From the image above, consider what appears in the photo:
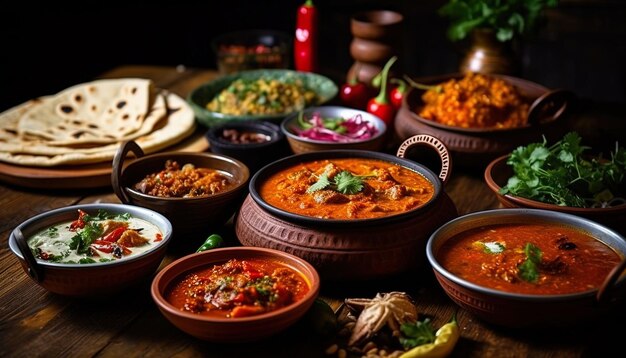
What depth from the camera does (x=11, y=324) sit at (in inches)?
107

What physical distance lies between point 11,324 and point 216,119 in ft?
6.33

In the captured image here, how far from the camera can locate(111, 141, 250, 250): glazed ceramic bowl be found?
3.21m

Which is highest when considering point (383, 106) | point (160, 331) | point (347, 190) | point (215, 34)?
point (347, 190)

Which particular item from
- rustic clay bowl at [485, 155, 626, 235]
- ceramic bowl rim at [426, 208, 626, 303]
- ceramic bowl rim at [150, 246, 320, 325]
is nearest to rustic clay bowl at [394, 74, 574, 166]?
rustic clay bowl at [485, 155, 626, 235]

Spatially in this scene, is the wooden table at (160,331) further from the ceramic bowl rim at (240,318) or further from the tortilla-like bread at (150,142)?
the tortilla-like bread at (150,142)

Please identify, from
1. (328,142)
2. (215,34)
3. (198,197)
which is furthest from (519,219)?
(215,34)

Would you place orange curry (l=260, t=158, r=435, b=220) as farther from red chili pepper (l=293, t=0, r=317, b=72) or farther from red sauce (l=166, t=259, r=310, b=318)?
red chili pepper (l=293, t=0, r=317, b=72)

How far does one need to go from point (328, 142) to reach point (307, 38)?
1.67m

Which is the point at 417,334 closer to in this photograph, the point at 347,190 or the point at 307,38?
the point at 347,190

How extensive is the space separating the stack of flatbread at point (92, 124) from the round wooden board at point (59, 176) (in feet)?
0.12

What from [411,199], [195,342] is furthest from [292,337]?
[411,199]

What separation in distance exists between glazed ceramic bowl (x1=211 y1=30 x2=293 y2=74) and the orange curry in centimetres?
196

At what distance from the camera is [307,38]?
5.30 metres

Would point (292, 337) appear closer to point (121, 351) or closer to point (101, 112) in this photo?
point (121, 351)
